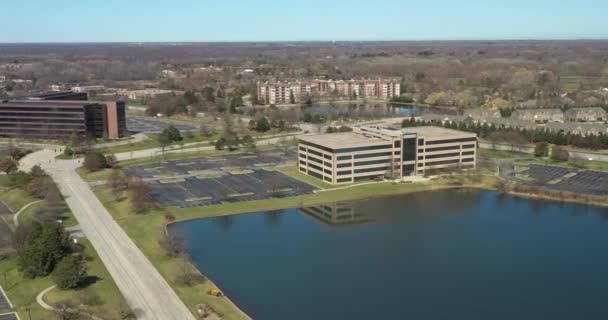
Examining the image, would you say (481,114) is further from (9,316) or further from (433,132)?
(9,316)

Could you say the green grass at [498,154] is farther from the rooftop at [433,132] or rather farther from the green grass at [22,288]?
the green grass at [22,288]

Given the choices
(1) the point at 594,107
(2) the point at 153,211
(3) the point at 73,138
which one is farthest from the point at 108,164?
(1) the point at 594,107

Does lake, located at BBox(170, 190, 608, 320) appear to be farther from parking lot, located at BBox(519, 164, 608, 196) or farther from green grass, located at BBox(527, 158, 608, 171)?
green grass, located at BBox(527, 158, 608, 171)

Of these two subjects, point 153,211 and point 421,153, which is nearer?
point 153,211

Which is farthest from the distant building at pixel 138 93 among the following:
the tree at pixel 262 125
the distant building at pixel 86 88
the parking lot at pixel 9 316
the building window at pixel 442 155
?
the parking lot at pixel 9 316

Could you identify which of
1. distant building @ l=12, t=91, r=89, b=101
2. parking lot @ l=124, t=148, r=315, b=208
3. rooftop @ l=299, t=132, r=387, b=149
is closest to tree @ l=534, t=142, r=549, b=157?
rooftop @ l=299, t=132, r=387, b=149

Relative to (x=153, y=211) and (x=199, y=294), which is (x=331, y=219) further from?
(x=199, y=294)
